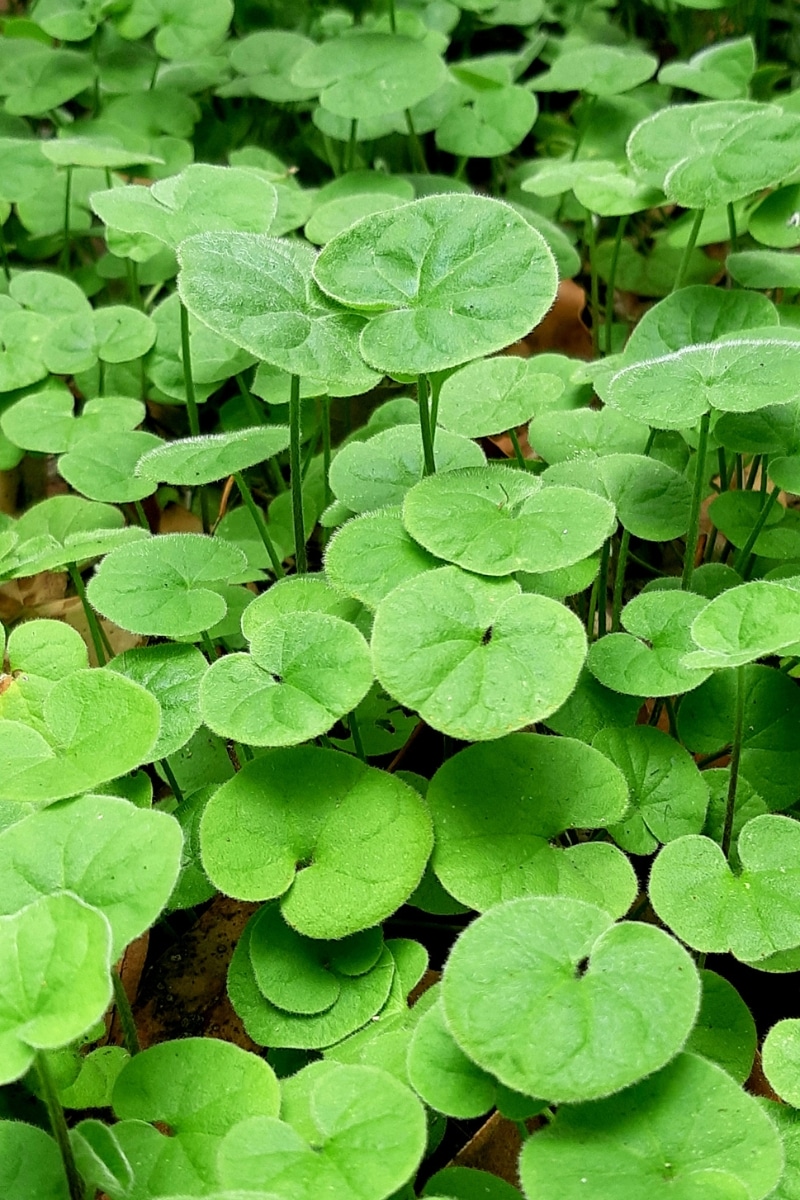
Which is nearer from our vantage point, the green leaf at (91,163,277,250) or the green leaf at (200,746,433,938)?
the green leaf at (200,746,433,938)

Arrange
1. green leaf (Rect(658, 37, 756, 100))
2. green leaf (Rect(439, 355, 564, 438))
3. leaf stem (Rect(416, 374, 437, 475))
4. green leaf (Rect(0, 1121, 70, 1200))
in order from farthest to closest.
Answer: green leaf (Rect(658, 37, 756, 100))
green leaf (Rect(439, 355, 564, 438))
leaf stem (Rect(416, 374, 437, 475))
green leaf (Rect(0, 1121, 70, 1200))

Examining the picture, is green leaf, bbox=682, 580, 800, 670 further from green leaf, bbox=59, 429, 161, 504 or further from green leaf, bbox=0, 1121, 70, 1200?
green leaf, bbox=59, 429, 161, 504

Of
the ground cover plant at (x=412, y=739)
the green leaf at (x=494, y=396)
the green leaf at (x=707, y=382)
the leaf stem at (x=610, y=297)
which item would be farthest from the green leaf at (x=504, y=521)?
the leaf stem at (x=610, y=297)

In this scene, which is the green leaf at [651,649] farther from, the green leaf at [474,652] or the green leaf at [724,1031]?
the green leaf at [724,1031]

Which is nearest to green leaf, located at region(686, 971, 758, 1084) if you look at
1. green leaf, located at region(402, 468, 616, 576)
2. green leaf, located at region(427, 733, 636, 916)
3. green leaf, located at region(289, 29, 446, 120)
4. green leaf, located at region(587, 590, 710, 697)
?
green leaf, located at region(427, 733, 636, 916)

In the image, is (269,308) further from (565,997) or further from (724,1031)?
(724,1031)
